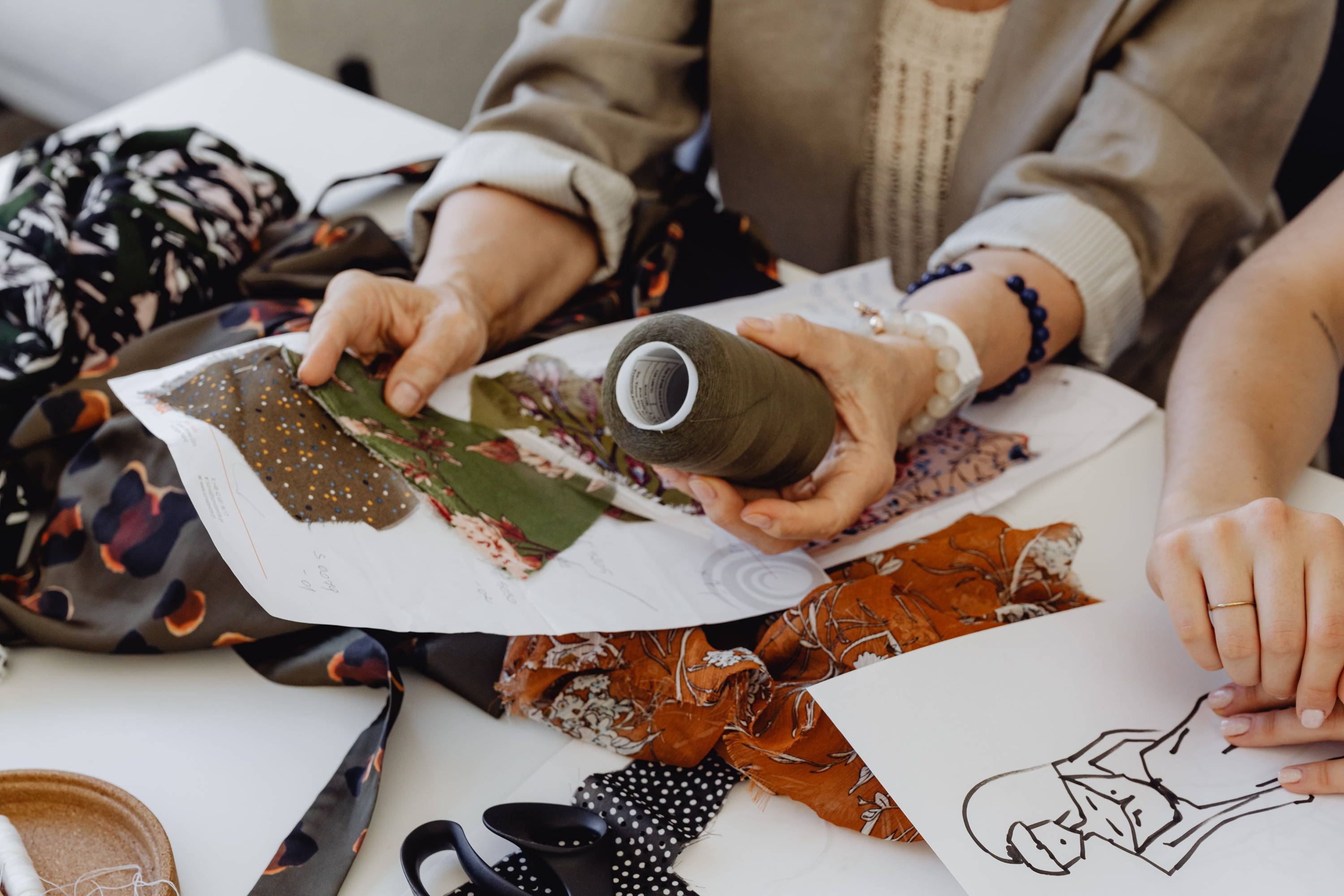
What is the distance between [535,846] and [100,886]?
194mm

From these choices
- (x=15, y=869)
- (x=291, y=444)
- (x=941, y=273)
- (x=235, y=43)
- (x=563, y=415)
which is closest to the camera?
(x=15, y=869)

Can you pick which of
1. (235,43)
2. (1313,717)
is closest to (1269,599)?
(1313,717)

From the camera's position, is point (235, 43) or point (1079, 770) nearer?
point (1079, 770)

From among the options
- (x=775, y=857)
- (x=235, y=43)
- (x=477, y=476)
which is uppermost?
(x=235, y=43)

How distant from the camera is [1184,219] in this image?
2.34 feet

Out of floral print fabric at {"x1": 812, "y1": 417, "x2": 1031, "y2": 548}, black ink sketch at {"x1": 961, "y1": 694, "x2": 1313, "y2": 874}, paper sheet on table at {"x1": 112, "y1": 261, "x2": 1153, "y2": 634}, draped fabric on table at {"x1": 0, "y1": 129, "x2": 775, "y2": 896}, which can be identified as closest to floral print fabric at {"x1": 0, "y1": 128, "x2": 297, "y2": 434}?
draped fabric on table at {"x1": 0, "y1": 129, "x2": 775, "y2": 896}

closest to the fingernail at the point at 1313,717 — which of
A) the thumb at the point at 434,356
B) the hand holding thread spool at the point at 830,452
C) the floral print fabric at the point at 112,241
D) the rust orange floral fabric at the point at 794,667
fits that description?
the rust orange floral fabric at the point at 794,667

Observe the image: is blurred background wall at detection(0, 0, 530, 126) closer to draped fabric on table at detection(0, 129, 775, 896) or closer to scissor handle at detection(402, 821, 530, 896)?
draped fabric on table at detection(0, 129, 775, 896)

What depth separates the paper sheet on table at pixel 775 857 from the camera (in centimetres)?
43

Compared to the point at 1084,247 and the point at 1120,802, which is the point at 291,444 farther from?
the point at 1084,247

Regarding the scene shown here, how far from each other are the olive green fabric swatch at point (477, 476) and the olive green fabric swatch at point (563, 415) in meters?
0.02

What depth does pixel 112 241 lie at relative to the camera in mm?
664

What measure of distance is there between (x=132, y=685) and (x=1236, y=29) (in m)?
0.84

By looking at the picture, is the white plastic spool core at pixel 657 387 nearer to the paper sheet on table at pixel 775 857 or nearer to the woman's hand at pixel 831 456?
the woman's hand at pixel 831 456
